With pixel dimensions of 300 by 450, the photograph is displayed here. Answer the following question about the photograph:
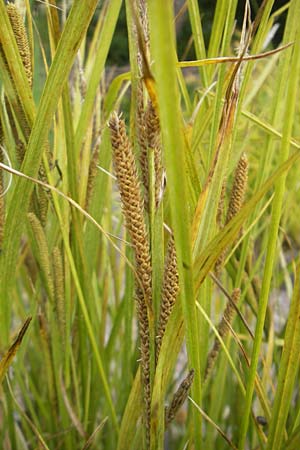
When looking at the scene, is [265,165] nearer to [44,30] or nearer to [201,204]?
[201,204]

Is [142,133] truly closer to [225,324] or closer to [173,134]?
[173,134]

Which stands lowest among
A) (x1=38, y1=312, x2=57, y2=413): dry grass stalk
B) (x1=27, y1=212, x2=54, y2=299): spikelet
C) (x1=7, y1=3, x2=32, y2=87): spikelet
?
(x1=38, y1=312, x2=57, y2=413): dry grass stalk

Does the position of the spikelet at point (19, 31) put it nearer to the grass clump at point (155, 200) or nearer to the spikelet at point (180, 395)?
the grass clump at point (155, 200)

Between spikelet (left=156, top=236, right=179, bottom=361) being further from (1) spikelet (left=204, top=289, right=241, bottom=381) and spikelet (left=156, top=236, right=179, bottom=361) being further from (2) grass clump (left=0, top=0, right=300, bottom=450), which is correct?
(1) spikelet (left=204, top=289, right=241, bottom=381)

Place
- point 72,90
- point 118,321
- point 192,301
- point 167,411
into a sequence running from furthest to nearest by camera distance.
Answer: point 72,90 → point 118,321 → point 167,411 → point 192,301

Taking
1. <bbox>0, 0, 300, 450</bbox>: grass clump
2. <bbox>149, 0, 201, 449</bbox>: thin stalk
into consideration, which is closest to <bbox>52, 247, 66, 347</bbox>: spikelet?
<bbox>0, 0, 300, 450</bbox>: grass clump

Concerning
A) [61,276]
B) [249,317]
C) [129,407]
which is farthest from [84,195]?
[249,317]
